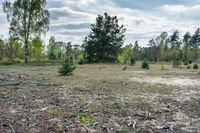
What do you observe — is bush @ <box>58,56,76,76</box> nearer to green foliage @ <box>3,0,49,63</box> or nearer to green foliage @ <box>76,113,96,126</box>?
green foliage @ <box>76,113,96,126</box>

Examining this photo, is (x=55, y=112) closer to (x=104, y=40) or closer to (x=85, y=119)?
(x=85, y=119)

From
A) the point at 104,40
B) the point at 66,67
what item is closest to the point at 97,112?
the point at 66,67

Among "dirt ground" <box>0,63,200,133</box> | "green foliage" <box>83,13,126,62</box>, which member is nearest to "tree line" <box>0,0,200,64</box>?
"green foliage" <box>83,13,126,62</box>

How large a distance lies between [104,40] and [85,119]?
28.1m

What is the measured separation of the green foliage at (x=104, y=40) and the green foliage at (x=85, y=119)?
2727 cm

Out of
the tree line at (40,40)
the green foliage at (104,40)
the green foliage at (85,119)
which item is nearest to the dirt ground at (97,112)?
the green foliage at (85,119)

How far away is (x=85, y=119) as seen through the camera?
4570mm

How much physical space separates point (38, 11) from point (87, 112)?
936 inches

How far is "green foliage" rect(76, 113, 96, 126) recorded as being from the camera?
4391 mm

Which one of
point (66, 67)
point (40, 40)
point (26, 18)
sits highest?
point (26, 18)

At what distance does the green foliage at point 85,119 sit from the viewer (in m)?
4.39

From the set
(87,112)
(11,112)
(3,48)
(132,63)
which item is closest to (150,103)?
(87,112)

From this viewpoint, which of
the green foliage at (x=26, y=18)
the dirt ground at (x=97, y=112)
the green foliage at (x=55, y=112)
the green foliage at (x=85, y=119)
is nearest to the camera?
the dirt ground at (x=97, y=112)

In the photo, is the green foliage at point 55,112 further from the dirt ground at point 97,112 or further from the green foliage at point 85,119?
the green foliage at point 85,119
